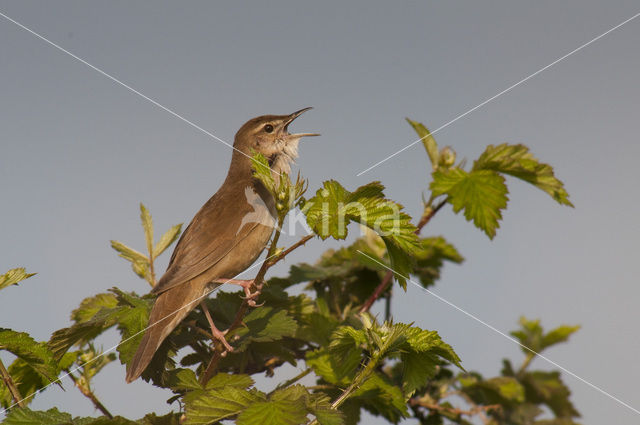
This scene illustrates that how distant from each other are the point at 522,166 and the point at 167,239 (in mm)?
1984

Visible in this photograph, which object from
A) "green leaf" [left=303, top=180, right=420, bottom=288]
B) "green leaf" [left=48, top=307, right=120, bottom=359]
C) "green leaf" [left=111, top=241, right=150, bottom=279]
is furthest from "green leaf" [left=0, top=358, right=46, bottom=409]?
"green leaf" [left=303, top=180, right=420, bottom=288]

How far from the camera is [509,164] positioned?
3.27m

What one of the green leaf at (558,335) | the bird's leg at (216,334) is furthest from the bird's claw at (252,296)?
the green leaf at (558,335)

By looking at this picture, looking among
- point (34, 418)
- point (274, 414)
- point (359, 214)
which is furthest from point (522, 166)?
point (34, 418)

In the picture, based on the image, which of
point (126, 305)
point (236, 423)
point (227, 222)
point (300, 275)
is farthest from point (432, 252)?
point (236, 423)

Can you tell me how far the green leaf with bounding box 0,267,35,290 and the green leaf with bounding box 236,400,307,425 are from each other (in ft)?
3.38

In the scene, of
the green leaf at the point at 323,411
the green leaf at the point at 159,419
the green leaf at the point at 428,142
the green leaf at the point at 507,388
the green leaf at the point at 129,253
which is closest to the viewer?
the green leaf at the point at 323,411

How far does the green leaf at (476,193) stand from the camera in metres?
3.20

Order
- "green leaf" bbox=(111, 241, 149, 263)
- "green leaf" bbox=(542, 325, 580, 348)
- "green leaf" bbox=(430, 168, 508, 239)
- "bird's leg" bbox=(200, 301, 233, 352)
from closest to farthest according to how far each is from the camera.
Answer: "bird's leg" bbox=(200, 301, 233, 352) < "green leaf" bbox=(430, 168, 508, 239) < "green leaf" bbox=(111, 241, 149, 263) < "green leaf" bbox=(542, 325, 580, 348)

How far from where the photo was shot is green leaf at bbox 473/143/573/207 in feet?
10.8

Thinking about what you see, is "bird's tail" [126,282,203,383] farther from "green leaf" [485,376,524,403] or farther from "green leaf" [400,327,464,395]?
"green leaf" [485,376,524,403]

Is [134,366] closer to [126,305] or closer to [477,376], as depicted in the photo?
[126,305]

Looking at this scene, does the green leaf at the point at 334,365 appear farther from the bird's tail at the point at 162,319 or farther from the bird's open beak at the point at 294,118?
the bird's open beak at the point at 294,118

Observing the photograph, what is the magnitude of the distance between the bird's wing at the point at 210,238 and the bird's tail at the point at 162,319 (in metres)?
0.13
